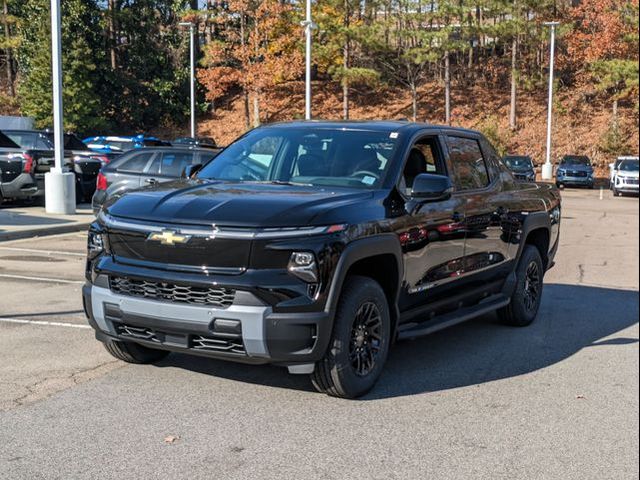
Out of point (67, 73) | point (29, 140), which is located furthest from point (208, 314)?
point (67, 73)

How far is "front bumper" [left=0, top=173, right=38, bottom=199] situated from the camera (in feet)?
57.8

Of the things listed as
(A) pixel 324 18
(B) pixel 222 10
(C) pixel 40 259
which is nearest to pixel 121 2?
(B) pixel 222 10

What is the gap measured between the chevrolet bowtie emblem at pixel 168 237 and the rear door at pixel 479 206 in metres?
2.51

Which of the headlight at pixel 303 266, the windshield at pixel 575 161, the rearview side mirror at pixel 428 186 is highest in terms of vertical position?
the rearview side mirror at pixel 428 186

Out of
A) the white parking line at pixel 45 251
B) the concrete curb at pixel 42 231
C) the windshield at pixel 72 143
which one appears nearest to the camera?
the white parking line at pixel 45 251

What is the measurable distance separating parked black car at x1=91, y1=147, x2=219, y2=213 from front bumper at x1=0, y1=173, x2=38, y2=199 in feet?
10.7

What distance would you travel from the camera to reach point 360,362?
5.28m

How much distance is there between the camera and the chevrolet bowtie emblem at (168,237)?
484cm

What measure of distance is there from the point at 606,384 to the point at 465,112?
45.4 m

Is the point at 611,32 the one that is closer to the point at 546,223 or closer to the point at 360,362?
the point at 546,223

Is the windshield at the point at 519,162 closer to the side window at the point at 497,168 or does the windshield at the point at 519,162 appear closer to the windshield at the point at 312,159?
the side window at the point at 497,168

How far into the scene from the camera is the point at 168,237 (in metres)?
4.88

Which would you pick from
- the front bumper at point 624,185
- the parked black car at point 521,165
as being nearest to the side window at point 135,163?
the front bumper at point 624,185

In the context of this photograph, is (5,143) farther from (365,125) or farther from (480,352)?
(480,352)
